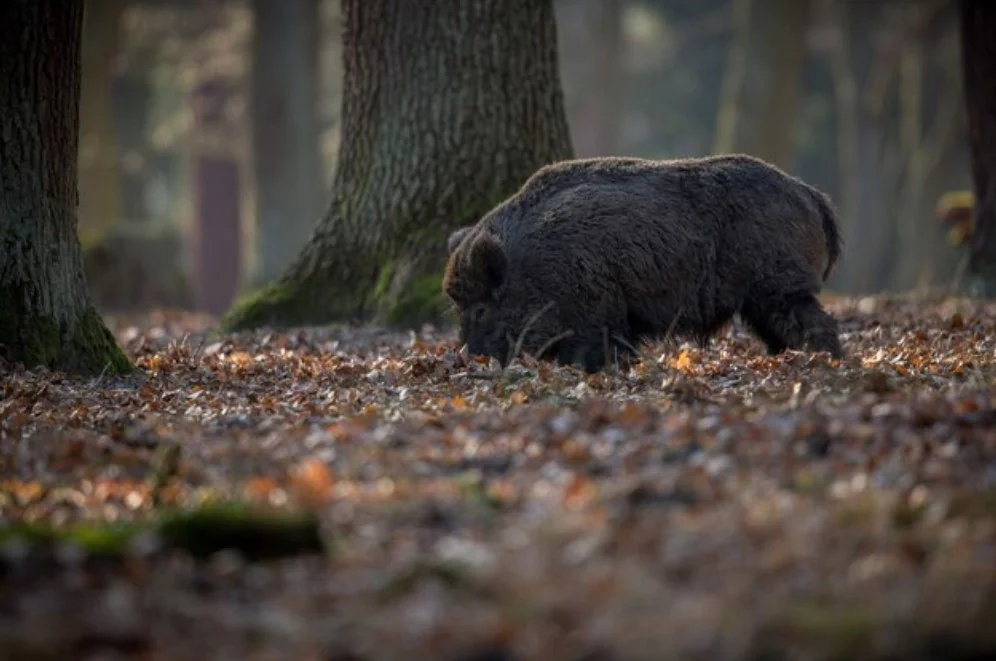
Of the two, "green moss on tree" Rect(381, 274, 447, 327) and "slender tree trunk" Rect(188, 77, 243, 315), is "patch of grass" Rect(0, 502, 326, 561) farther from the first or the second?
"slender tree trunk" Rect(188, 77, 243, 315)

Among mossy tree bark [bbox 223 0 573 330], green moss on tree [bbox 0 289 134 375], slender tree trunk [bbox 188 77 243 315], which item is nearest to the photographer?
green moss on tree [bbox 0 289 134 375]

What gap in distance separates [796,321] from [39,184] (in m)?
5.80

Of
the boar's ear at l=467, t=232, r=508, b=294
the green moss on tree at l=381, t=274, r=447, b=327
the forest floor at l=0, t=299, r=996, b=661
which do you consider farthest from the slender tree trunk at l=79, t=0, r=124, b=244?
the forest floor at l=0, t=299, r=996, b=661

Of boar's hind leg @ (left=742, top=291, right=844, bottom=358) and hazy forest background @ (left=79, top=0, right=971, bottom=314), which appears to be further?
hazy forest background @ (left=79, top=0, right=971, bottom=314)

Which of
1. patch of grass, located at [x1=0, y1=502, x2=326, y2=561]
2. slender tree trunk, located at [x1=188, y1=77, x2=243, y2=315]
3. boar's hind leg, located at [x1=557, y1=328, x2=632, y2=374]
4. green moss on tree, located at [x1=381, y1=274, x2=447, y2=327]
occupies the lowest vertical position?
slender tree trunk, located at [x1=188, y1=77, x2=243, y2=315]

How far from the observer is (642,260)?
11.9 meters

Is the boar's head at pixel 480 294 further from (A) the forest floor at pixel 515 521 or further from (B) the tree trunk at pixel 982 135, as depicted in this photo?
(B) the tree trunk at pixel 982 135

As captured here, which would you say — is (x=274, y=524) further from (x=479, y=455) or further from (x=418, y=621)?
(x=479, y=455)

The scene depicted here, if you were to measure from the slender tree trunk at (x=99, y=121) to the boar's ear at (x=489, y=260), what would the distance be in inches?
858

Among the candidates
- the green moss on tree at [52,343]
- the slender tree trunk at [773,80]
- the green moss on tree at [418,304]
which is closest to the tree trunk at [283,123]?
the slender tree trunk at [773,80]

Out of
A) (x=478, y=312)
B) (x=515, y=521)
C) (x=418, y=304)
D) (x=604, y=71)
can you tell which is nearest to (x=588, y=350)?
(x=478, y=312)

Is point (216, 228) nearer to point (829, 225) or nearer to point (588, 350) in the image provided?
point (829, 225)

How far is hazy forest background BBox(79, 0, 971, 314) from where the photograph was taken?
29.3 m

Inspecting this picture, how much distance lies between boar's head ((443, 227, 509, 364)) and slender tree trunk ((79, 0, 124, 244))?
70.9 ft
